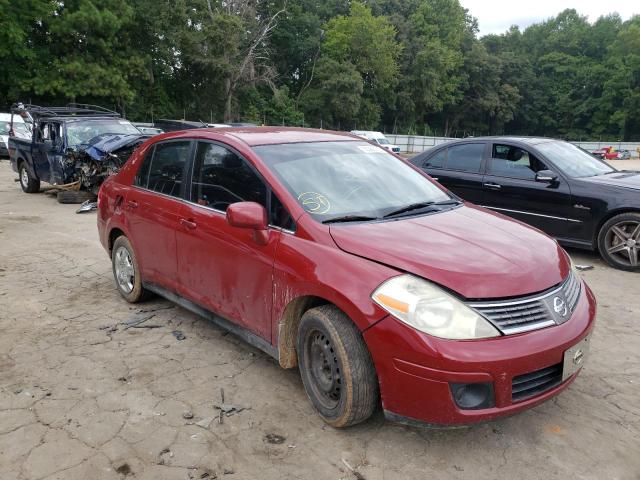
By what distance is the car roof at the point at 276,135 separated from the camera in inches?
145

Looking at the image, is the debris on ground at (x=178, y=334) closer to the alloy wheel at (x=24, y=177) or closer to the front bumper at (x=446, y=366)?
the front bumper at (x=446, y=366)

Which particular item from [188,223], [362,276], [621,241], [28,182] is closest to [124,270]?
[188,223]

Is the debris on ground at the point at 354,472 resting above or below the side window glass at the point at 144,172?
below

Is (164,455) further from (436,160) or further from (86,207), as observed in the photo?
(86,207)

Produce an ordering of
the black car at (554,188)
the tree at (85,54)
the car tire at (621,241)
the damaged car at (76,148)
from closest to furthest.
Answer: the car tire at (621,241) → the black car at (554,188) → the damaged car at (76,148) → the tree at (85,54)

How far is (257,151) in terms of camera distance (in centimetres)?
350

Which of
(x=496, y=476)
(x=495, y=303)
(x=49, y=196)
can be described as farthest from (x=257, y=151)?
(x=49, y=196)

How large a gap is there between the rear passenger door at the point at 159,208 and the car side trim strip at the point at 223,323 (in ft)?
0.24

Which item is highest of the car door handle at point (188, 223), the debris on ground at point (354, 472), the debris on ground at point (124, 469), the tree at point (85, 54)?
the tree at point (85, 54)

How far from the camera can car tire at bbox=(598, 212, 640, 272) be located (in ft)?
19.9

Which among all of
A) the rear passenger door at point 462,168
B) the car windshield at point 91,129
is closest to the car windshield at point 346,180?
the rear passenger door at point 462,168

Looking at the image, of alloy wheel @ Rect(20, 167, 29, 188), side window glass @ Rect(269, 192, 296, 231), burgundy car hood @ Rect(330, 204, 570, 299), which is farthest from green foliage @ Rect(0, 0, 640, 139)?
burgundy car hood @ Rect(330, 204, 570, 299)

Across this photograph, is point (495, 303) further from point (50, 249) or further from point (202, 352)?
point (50, 249)

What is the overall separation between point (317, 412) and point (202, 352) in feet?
4.11
